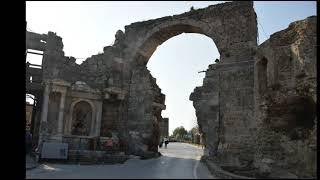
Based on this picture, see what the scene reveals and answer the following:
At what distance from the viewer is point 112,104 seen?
16.3 meters

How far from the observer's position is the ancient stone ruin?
956cm

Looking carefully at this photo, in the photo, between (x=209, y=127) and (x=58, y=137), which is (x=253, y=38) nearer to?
(x=209, y=127)

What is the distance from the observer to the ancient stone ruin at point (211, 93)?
9562 millimetres

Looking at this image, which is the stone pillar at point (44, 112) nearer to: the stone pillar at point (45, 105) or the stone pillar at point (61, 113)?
the stone pillar at point (45, 105)

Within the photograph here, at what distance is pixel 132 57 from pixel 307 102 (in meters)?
9.64

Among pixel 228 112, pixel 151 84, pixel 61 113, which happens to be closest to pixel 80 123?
pixel 61 113

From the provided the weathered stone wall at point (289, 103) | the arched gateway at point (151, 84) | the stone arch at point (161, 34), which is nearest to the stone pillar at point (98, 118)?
the arched gateway at point (151, 84)

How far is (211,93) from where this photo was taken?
15.0 m

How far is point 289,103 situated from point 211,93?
547 centimetres

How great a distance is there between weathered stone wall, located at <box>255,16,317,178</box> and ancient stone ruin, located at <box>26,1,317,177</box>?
3cm

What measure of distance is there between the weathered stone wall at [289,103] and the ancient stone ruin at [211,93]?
0.03 meters

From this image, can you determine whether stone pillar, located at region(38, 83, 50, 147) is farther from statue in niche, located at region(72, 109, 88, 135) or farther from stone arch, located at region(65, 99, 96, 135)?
statue in niche, located at region(72, 109, 88, 135)
